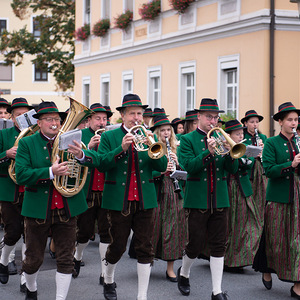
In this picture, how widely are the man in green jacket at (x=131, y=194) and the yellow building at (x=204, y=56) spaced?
1053 centimetres

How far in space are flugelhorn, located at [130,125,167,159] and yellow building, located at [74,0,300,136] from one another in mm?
10744

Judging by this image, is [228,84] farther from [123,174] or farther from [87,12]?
[123,174]

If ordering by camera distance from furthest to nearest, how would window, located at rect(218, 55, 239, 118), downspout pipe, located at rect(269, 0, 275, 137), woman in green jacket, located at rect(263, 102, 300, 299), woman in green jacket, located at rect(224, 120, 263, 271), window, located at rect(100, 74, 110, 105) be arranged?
window, located at rect(100, 74, 110, 105) → window, located at rect(218, 55, 239, 118) → downspout pipe, located at rect(269, 0, 275, 137) → woman in green jacket, located at rect(224, 120, 263, 271) → woman in green jacket, located at rect(263, 102, 300, 299)

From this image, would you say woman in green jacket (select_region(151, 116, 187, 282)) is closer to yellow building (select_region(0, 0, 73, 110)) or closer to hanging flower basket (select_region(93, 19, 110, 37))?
hanging flower basket (select_region(93, 19, 110, 37))

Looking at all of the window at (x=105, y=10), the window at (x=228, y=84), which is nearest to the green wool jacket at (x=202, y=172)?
the window at (x=228, y=84)

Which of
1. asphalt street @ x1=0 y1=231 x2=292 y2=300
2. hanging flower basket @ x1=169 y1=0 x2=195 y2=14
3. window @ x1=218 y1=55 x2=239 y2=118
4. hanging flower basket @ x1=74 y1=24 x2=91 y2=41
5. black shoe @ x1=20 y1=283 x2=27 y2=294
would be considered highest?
hanging flower basket @ x1=74 y1=24 x2=91 y2=41

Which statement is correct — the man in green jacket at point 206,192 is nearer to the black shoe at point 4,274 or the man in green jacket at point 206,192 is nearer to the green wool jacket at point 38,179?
the green wool jacket at point 38,179

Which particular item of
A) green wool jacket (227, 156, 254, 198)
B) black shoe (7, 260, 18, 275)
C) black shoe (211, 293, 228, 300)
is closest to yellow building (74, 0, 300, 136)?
green wool jacket (227, 156, 254, 198)

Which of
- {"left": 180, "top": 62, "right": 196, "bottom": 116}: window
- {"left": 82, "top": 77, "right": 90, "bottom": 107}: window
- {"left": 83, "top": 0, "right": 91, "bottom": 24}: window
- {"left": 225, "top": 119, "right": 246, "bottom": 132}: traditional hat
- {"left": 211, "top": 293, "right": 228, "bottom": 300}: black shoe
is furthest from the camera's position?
{"left": 82, "top": 77, "right": 90, "bottom": 107}: window

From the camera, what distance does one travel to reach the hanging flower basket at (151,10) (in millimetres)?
21812

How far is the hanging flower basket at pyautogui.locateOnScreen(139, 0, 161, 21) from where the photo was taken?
2181cm

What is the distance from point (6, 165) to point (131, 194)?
75.3 inches

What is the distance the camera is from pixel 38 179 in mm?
6359

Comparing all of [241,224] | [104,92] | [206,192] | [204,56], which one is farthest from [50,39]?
[206,192]
